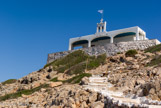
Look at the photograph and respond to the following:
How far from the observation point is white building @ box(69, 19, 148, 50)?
37.4 meters

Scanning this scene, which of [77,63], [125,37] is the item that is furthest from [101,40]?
[77,63]

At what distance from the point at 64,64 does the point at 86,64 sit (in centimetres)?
696

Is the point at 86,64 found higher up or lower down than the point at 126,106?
higher up

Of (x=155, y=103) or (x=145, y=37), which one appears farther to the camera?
(x=145, y=37)

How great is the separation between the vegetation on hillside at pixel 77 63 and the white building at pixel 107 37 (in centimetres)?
526

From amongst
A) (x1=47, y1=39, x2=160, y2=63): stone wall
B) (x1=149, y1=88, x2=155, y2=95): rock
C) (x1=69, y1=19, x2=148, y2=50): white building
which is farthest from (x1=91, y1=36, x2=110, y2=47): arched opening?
(x1=149, y1=88, x2=155, y2=95): rock

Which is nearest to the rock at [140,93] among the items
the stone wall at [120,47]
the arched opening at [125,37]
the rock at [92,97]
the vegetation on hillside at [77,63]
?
the rock at [92,97]

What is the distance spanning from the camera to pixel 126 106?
768 cm

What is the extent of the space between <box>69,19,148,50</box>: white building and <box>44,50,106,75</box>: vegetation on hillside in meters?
5.26

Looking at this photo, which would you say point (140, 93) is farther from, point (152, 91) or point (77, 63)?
point (77, 63)

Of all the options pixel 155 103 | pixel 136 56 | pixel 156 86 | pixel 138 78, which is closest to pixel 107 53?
pixel 136 56

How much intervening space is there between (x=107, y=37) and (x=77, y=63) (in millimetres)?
10104

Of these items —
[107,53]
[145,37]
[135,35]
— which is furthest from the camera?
[145,37]

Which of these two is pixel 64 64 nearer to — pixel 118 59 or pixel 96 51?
pixel 96 51
